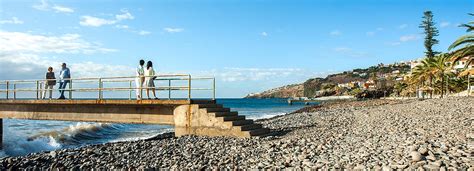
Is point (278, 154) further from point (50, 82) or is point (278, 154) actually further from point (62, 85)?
point (50, 82)

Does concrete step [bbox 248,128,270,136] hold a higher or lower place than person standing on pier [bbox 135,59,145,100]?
lower

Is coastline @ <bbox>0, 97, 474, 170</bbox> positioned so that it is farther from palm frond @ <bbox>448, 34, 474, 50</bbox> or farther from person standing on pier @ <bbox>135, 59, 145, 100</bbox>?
palm frond @ <bbox>448, 34, 474, 50</bbox>

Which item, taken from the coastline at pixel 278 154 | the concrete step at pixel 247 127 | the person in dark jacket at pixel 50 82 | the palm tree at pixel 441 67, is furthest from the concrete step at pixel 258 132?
the palm tree at pixel 441 67

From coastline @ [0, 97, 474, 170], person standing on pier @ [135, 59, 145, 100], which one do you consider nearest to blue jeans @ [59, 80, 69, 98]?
person standing on pier @ [135, 59, 145, 100]

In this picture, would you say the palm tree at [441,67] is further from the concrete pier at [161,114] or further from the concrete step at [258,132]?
the concrete pier at [161,114]

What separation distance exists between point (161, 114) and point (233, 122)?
280 cm

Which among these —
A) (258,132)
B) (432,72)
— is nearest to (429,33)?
(432,72)

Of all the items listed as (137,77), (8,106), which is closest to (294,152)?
(137,77)

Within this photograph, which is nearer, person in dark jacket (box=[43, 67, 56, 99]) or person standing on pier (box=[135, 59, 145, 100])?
person standing on pier (box=[135, 59, 145, 100])

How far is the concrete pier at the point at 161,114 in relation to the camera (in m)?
13.3

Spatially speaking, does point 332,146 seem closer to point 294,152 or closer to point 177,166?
point 294,152

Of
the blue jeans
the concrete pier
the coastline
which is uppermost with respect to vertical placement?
the blue jeans

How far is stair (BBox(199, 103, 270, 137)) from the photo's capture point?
13.0 m

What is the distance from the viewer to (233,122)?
13.2 meters
